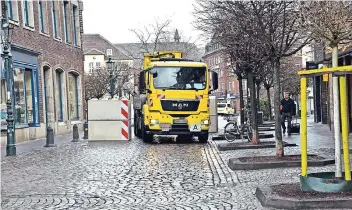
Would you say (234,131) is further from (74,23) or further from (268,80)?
(268,80)

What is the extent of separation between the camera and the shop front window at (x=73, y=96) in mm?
32344

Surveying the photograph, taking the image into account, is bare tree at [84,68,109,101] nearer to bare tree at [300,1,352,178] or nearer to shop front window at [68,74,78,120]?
shop front window at [68,74,78,120]

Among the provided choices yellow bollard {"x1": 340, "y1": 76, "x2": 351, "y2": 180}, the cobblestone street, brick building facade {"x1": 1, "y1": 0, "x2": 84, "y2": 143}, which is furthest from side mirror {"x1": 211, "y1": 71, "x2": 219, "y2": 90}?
yellow bollard {"x1": 340, "y1": 76, "x2": 351, "y2": 180}

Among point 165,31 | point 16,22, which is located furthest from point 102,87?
point 16,22

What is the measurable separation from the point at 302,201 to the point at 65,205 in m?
3.33

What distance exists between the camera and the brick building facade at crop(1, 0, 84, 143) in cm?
2317

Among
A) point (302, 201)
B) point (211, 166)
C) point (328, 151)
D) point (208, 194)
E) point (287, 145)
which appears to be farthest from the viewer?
point (287, 145)

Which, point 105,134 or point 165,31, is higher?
point 165,31

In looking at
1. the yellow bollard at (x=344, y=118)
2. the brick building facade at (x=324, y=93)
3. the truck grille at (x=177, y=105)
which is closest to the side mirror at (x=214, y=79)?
the truck grille at (x=177, y=105)

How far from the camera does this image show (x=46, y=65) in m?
27.2

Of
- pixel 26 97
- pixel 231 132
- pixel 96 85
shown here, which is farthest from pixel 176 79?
pixel 96 85

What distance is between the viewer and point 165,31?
46.2 m

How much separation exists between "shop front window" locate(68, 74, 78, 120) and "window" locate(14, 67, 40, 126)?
689 centimetres

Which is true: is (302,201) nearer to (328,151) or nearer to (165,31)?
(328,151)
